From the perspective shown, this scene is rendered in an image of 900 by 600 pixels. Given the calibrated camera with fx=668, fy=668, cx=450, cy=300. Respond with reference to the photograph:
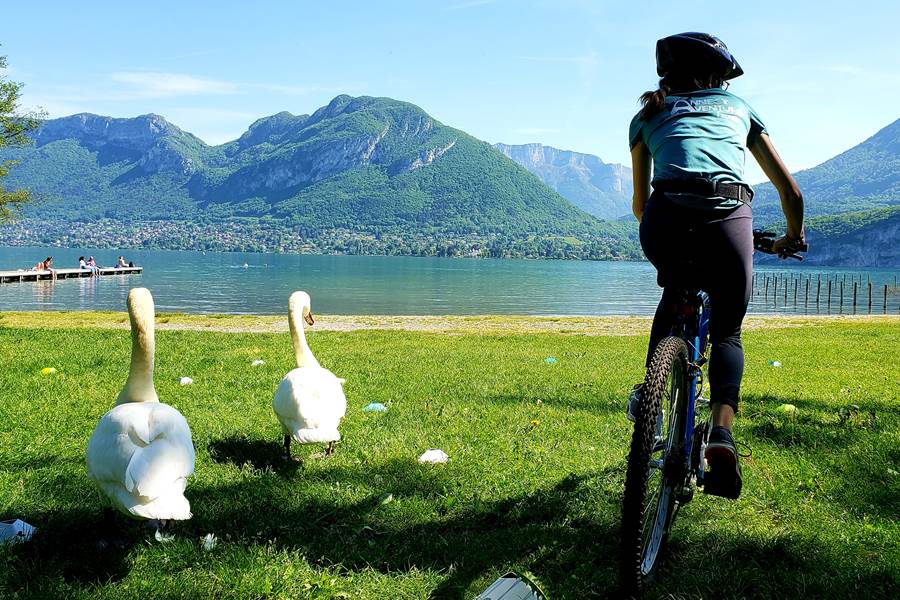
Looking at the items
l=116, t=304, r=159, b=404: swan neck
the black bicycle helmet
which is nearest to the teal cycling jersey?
the black bicycle helmet

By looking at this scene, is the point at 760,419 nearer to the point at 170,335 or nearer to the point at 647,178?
the point at 647,178

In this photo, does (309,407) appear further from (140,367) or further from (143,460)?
(143,460)

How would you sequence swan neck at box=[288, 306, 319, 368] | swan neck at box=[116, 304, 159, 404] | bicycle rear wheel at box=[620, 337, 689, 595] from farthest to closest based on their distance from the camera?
swan neck at box=[288, 306, 319, 368] → swan neck at box=[116, 304, 159, 404] → bicycle rear wheel at box=[620, 337, 689, 595]

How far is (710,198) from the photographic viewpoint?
10.6 feet

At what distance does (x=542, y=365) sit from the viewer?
40.1 ft

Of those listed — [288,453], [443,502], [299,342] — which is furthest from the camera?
[299,342]

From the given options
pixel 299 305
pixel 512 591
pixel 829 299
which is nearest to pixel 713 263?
pixel 512 591

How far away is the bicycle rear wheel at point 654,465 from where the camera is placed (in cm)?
293

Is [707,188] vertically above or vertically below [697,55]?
below

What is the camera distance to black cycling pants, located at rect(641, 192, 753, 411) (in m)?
3.28

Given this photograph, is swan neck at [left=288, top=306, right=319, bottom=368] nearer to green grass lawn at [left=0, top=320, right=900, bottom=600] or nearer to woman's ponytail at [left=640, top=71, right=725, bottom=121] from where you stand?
green grass lawn at [left=0, top=320, right=900, bottom=600]

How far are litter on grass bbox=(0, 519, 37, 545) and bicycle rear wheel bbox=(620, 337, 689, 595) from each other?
3319 millimetres

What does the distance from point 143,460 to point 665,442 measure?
9.23 ft

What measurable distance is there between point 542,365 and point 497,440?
625 cm
